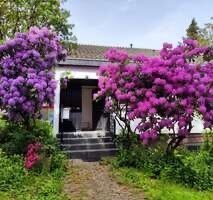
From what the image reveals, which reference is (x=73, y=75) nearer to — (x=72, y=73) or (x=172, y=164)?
(x=72, y=73)

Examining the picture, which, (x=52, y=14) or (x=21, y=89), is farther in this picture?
(x=52, y=14)

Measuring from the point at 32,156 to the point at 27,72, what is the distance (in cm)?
318

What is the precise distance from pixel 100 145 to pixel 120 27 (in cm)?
852

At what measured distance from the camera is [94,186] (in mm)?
13328

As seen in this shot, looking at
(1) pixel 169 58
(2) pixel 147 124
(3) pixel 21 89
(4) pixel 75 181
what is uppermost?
(1) pixel 169 58

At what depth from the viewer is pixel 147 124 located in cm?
1527

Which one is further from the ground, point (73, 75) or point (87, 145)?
point (73, 75)

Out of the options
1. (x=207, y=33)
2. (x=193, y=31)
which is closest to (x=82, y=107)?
(x=207, y=33)

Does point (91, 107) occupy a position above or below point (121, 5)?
below

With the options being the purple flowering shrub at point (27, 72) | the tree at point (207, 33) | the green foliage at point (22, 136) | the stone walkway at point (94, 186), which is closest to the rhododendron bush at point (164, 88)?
the stone walkway at point (94, 186)

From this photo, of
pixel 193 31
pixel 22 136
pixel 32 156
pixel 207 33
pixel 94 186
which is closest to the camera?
pixel 94 186

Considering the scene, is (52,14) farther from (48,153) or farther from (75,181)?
(75,181)

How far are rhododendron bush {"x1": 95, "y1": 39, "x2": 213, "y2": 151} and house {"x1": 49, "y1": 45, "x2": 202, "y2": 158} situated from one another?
3.09m

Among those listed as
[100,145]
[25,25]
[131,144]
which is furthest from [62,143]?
[25,25]
